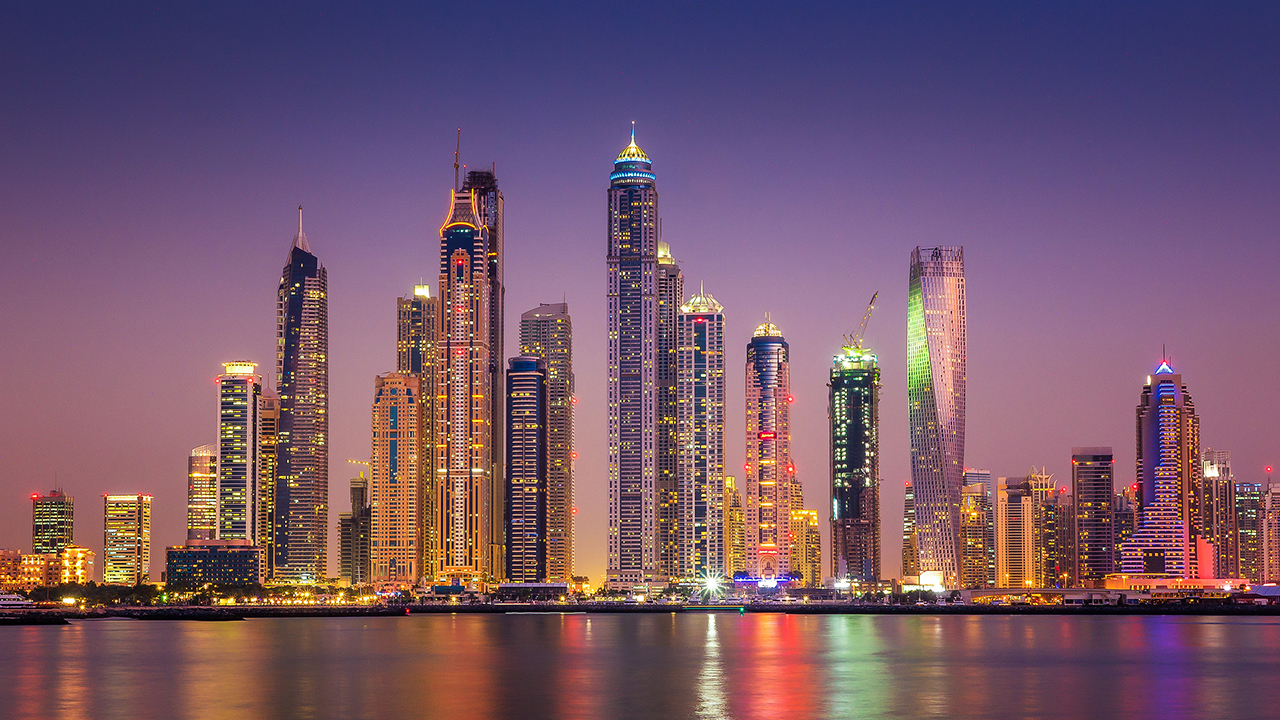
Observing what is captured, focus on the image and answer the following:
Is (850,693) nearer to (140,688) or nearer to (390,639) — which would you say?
(140,688)

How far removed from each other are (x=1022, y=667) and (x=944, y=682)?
20043 mm

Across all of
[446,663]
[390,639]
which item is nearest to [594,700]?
[446,663]

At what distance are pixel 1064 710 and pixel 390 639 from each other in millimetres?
98676

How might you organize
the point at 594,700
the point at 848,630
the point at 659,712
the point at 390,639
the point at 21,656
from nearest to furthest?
the point at 659,712 < the point at 594,700 < the point at 21,656 < the point at 390,639 < the point at 848,630

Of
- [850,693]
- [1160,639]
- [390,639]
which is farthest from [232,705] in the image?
[1160,639]

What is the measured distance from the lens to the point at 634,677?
102m

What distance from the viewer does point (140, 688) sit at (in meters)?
92.8

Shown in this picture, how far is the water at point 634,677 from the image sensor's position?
260 ft

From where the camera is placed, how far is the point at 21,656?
419ft

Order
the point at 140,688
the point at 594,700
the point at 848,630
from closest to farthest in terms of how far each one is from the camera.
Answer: the point at 594,700 < the point at 140,688 < the point at 848,630

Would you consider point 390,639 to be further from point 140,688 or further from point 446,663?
point 140,688

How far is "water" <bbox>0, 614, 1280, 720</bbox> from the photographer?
79250 mm

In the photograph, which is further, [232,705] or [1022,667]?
[1022,667]

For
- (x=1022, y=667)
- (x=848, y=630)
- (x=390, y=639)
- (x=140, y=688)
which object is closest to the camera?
(x=140, y=688)
